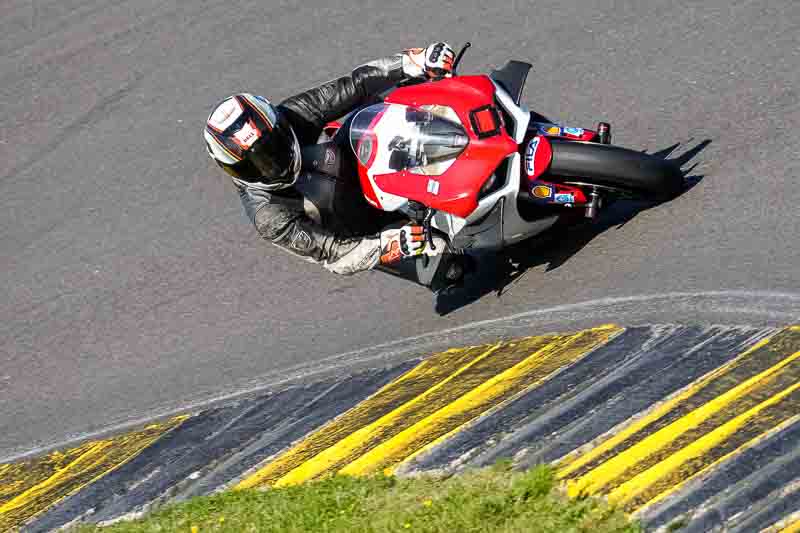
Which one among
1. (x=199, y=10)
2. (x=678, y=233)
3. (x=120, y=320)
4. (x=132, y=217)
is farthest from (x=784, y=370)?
(x=199, y=10)

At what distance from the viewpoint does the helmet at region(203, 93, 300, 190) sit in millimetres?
6535

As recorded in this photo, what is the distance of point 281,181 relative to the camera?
22.2ft

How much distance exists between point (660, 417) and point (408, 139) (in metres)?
2.25

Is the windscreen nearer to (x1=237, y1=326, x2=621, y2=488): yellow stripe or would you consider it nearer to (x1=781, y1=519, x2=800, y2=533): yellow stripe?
(x1=237, y1=326, x2=621, y2=488): yellow stripe

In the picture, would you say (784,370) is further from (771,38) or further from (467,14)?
(467,14)

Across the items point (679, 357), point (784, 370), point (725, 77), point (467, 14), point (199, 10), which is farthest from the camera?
point (199, 10)

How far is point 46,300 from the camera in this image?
8.70 metres

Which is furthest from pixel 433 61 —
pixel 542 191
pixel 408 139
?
pixel 542 191

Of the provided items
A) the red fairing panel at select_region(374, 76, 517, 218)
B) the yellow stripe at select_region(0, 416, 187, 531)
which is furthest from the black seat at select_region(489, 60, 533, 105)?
the yellow stripe at select_region(0, 416, 187, 531)

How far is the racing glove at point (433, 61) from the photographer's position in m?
6.96

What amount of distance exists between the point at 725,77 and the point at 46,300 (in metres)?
5.43

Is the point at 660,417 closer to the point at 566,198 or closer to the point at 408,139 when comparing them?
the point at 566,198

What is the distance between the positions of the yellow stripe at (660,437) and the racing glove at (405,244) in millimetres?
1652

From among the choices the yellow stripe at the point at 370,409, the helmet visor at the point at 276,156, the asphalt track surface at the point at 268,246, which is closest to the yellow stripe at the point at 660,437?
the asphalt track surface at the point at 268,246
